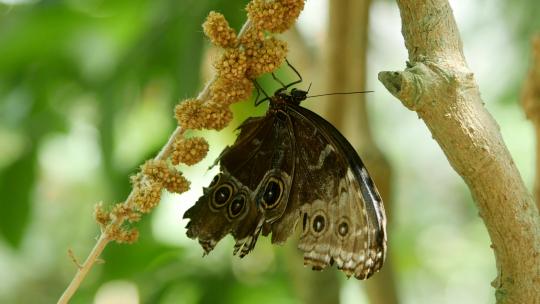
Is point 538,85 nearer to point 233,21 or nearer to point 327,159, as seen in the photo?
point 327,159

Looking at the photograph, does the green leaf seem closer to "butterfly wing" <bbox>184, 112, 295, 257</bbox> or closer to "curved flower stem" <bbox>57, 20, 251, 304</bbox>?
"butterfly wing" <bbox>184, 112, 295, 257</bbox>

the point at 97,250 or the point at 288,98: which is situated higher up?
the point at 288,98

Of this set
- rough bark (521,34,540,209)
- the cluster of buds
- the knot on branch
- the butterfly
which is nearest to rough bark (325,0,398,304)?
rough bark (521,34,540,209)

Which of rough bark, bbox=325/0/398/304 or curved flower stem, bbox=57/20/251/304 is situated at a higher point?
rough bark, bbox=325/0/398/304

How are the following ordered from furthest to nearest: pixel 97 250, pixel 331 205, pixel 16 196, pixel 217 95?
pixel 16 196, pixel 331 205, pixel 217 95, pixel 97 250

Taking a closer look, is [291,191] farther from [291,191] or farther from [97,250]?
[97,250]

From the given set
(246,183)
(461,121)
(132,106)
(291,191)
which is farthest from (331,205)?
(132,106)

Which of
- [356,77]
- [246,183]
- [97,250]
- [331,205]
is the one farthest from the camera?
[356,77]

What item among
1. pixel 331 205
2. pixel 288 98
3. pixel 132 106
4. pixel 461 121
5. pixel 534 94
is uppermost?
pixel 132 106
